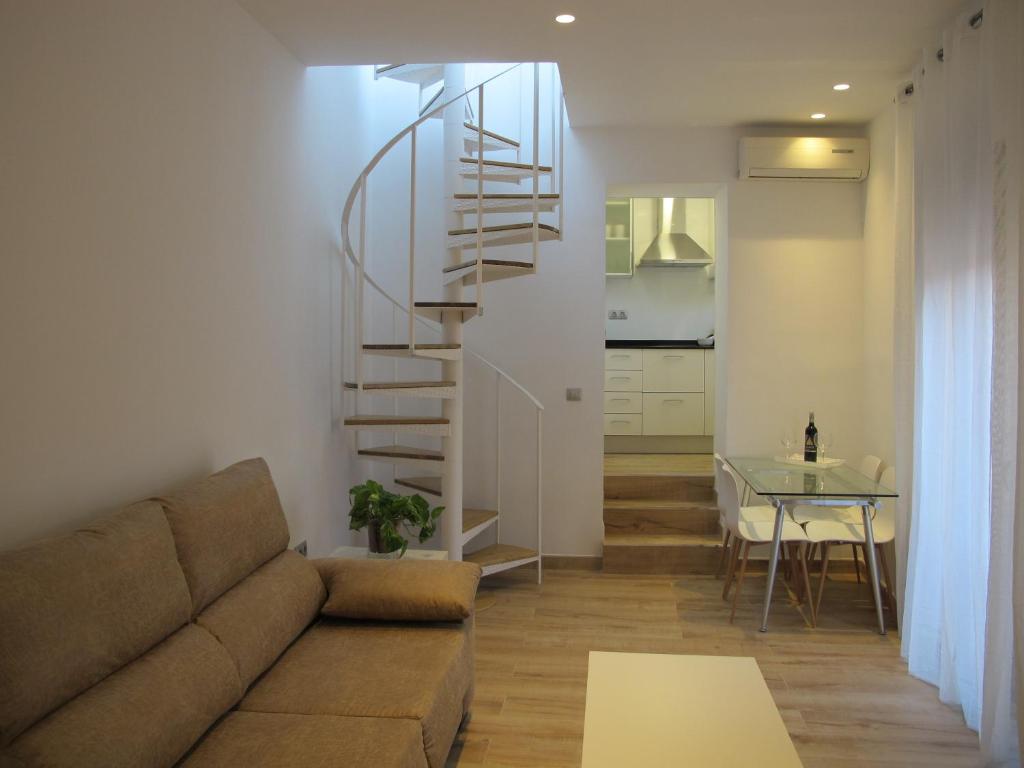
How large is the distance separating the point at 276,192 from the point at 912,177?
3148 millimetres

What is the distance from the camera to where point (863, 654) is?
4141mm

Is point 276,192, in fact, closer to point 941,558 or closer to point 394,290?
point 394,290

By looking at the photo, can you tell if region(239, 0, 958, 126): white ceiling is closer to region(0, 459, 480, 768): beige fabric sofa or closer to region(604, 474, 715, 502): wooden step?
region(0, 459, 480, 768): beige fabric sofa

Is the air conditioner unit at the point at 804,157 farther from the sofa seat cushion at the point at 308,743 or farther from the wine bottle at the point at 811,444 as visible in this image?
the sofa seat cushion at the point at 308,743

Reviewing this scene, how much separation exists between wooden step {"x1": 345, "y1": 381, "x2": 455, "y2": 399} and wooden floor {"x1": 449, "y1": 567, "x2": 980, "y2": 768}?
129 cm

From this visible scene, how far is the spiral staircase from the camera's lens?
452cm

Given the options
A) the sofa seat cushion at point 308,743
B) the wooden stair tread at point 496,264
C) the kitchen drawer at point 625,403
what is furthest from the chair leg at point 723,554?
the sofa seat cushion at point 308,743

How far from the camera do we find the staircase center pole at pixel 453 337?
4.76 metres

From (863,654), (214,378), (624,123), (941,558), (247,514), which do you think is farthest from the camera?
(624,123)

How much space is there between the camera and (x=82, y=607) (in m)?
1.94

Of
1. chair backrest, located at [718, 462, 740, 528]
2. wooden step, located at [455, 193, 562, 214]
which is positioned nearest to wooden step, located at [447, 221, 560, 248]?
wooden step, located at [455, 193, 562, 214]

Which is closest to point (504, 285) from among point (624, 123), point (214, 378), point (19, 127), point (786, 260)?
point (624, 123)

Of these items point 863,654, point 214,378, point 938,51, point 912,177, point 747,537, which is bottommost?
point 863,654

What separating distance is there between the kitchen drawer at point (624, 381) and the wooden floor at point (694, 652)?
209 cm
